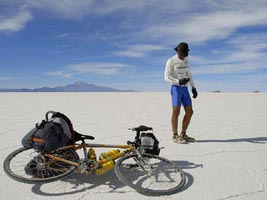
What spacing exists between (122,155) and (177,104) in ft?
6.90

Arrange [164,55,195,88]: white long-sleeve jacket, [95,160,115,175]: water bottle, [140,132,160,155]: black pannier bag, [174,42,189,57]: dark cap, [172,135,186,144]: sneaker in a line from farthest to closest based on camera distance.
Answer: [172,135,186,144]: sneaker, [164,55,195,88]: white long-sleeve jacket, [174,42,189,57]: dark cap, [140,132,160,155]: black pannier bag, [95,160,115,175]: water bottle

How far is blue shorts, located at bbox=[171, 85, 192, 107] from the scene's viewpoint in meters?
5.21

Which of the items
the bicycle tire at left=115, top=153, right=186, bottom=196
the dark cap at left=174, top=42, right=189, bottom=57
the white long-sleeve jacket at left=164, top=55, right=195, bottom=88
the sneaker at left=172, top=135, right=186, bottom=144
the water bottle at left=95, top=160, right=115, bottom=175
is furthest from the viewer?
the sneaker at left=172, top=135, right=186, bottom=144

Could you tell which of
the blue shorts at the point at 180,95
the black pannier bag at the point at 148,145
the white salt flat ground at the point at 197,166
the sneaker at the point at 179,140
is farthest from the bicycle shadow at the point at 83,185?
the blue shorts at the point at 180,95

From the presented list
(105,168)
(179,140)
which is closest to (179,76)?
(179,140)

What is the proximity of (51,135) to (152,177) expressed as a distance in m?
1.29

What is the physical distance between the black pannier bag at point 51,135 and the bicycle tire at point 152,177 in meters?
0.68

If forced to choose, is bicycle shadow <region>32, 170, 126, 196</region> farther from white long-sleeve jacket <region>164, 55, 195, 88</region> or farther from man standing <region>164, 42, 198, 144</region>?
white long-sleeve jacket <region>164, 55, 195, 88</region>

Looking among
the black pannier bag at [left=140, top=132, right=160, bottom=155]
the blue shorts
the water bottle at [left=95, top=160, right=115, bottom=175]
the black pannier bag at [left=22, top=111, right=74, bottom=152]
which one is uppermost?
the blue shorts

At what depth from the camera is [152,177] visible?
3.42 m

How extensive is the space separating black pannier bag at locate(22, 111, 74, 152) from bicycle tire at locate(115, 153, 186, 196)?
684 millimetres

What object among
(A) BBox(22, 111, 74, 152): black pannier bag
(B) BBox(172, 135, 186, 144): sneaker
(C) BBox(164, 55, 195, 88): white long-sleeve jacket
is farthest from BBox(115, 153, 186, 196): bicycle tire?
(C) BBox(164, 55, 195, 88): white long-sleeve jacket

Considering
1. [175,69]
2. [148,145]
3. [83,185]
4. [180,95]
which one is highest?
[175,69]

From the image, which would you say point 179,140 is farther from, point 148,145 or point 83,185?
point 83,185
